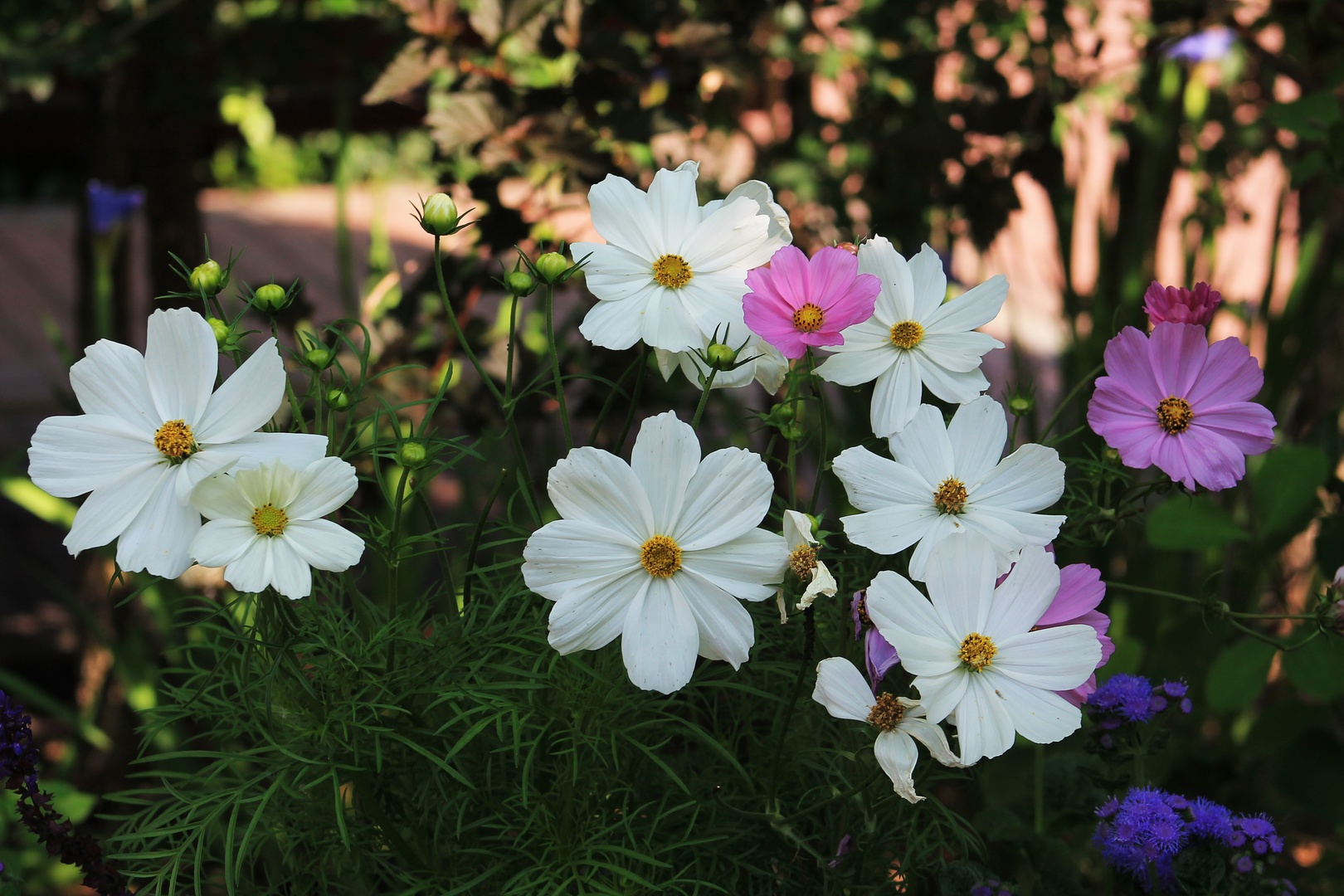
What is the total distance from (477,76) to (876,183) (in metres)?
0.56

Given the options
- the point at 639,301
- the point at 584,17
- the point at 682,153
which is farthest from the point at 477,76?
the point at 639,301

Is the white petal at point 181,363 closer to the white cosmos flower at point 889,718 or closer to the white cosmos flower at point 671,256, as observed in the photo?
the white cosmos flower at point 671,256

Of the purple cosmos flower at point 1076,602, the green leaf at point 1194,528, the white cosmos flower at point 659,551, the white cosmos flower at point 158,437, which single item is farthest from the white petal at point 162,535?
the green leaf at point 1194,528

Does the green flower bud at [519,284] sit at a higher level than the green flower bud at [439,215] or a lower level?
lower

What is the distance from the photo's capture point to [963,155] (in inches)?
49.3

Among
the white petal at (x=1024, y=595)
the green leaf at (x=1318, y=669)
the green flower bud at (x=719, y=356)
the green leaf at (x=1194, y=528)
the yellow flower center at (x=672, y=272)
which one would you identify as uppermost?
the yellow flower center at (x=672, y=272)

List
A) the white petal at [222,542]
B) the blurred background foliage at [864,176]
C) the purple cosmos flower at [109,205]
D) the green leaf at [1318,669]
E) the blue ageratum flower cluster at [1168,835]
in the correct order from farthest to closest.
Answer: the purple cosmos flower at [109,205] < the blurred background foliage at [864,176] < the green leaf at [1318,669] < the blue ageratum flower cluster at [1168,835] < the white petal at [222,542]

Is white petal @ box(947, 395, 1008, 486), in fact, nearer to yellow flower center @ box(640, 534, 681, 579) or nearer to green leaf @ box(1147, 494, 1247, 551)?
yellow flower center @ box(640, 534, 681, 579)

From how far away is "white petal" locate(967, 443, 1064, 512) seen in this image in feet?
1.62

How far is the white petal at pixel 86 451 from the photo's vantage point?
1.49 ft

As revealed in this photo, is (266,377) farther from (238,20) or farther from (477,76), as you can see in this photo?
(238,20)

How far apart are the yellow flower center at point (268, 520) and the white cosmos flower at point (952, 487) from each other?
22cm

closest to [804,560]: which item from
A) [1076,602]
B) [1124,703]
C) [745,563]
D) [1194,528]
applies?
[745,563]

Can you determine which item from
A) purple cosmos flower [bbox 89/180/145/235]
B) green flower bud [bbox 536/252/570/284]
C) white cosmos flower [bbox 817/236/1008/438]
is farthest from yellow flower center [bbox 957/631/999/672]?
purple cosmos flower [bbox 89/180/145/235]
